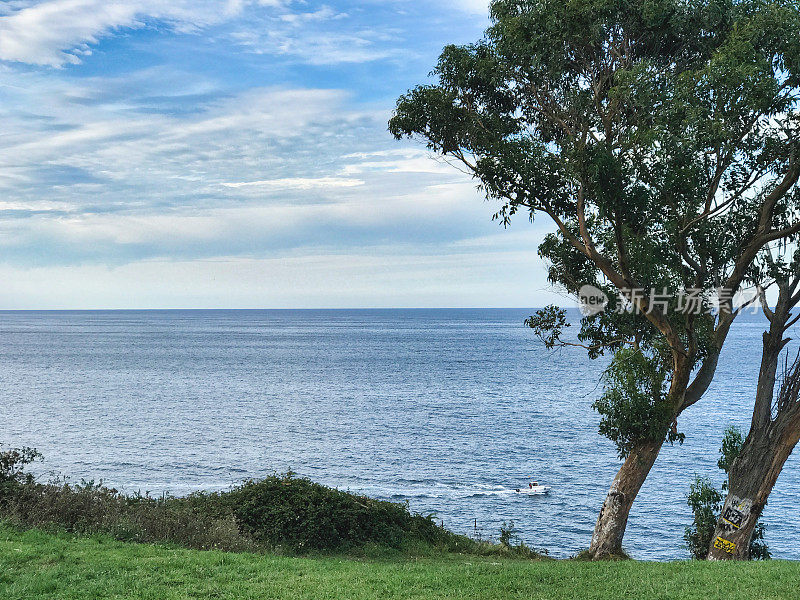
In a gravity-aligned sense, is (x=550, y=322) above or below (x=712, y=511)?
above

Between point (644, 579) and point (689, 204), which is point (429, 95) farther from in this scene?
point (644, 579)

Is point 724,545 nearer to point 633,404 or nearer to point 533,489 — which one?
point 633,404

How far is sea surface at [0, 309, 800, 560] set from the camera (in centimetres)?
3353

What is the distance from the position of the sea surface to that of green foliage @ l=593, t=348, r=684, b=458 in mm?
9447

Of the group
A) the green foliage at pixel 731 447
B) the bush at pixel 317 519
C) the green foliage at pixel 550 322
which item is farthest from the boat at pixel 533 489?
the green foliage at pixel 731 447

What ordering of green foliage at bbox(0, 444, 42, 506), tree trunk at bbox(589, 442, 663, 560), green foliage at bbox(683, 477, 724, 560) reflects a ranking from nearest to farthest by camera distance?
green foliage at bbox(0, 444, 42, 506)
tree trunk at bbox(589, 442, 663, 560)
green foliage at bbox(683, 477, 724, 560)

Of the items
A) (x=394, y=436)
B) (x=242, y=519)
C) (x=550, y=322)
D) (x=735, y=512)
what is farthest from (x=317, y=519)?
(x=394, y=436)

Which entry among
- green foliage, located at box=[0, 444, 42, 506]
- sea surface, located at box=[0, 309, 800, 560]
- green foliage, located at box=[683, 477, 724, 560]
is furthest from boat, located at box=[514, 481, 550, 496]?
green foliage, located at box=[0, 444, 42, 506]

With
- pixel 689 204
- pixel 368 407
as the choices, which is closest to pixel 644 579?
pixel 689 204

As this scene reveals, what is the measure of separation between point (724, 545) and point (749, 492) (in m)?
1.43

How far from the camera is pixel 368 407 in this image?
2603 inches

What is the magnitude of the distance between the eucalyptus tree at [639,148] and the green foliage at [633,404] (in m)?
0.04

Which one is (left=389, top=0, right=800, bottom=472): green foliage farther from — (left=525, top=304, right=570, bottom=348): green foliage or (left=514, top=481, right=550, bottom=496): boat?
(left=514, top=481, right=550, bottom=496): boat

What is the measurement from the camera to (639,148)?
609 inches
